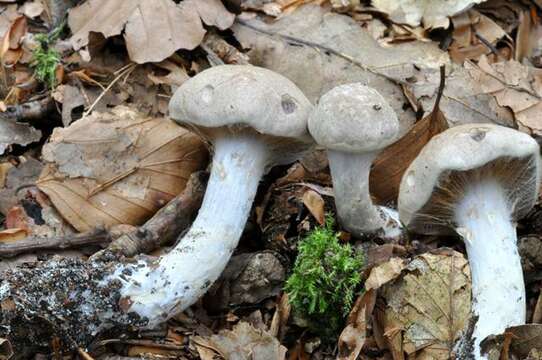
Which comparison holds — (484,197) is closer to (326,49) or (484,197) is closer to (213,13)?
(326,49)

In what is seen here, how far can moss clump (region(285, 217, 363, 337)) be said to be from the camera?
112 inches

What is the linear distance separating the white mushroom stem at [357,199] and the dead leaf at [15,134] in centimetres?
172

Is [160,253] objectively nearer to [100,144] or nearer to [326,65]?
[100,144]

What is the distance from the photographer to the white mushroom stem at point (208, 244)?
9.53 feet

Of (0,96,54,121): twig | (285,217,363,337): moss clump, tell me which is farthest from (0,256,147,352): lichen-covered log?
(0,96,54,121): twig

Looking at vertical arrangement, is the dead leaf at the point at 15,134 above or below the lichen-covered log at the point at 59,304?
above

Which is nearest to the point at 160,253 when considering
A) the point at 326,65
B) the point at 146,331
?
the point at 146,331

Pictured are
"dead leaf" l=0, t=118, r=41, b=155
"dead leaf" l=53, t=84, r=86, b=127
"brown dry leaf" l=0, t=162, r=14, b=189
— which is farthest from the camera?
"dead leaf" l=53, t=84, r=86, b=127

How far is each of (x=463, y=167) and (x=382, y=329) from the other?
2.66ft

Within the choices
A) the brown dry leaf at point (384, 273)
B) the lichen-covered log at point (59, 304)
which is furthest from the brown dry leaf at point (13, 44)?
the brown dry leaf at point (384, 273)

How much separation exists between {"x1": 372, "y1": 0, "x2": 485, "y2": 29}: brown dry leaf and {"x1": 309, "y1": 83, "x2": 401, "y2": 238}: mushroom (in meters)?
1.46

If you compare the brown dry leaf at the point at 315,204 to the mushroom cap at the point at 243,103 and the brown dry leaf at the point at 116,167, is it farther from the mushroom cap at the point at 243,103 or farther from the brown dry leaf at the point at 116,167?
the brown dry leaf at the point at 116,167

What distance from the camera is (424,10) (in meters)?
4.14

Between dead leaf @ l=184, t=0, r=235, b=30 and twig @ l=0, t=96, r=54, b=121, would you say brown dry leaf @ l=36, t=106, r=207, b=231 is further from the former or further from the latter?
dead leaf @ l=184, t=0, r=235, b=30
